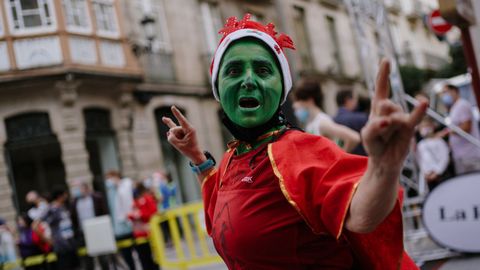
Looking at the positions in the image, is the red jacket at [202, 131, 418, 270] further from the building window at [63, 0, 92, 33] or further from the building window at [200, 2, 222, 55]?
the building window at [200, 2, 222, 55]

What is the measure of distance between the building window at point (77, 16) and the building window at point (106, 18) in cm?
33

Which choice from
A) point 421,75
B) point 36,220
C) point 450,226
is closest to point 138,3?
point 36,220

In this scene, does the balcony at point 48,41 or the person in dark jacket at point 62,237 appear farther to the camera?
the balcony at point 48,41

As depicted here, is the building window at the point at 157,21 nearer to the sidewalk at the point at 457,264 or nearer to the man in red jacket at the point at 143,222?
the man in red jacket at the point at 143,222

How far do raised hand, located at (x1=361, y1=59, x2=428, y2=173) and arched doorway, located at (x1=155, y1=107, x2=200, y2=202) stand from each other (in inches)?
680

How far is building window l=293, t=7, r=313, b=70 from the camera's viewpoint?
27.8m

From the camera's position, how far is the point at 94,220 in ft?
31.6

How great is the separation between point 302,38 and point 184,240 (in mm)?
20837

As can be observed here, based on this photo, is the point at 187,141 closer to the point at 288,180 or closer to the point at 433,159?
the point at 288,180

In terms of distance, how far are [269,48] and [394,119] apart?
0.86 m

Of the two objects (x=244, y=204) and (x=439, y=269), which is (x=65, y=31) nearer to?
(x=439, y=269)

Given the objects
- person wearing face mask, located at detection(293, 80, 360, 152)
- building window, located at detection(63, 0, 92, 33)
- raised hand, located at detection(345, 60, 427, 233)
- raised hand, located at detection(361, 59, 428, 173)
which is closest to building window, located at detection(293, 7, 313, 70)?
building window, located at detection(63, 0, 92, 33)

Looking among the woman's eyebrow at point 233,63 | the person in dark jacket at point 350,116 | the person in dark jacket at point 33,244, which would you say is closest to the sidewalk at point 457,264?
the person in dark jacket at point 350,116

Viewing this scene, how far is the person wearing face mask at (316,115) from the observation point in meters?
5.08
